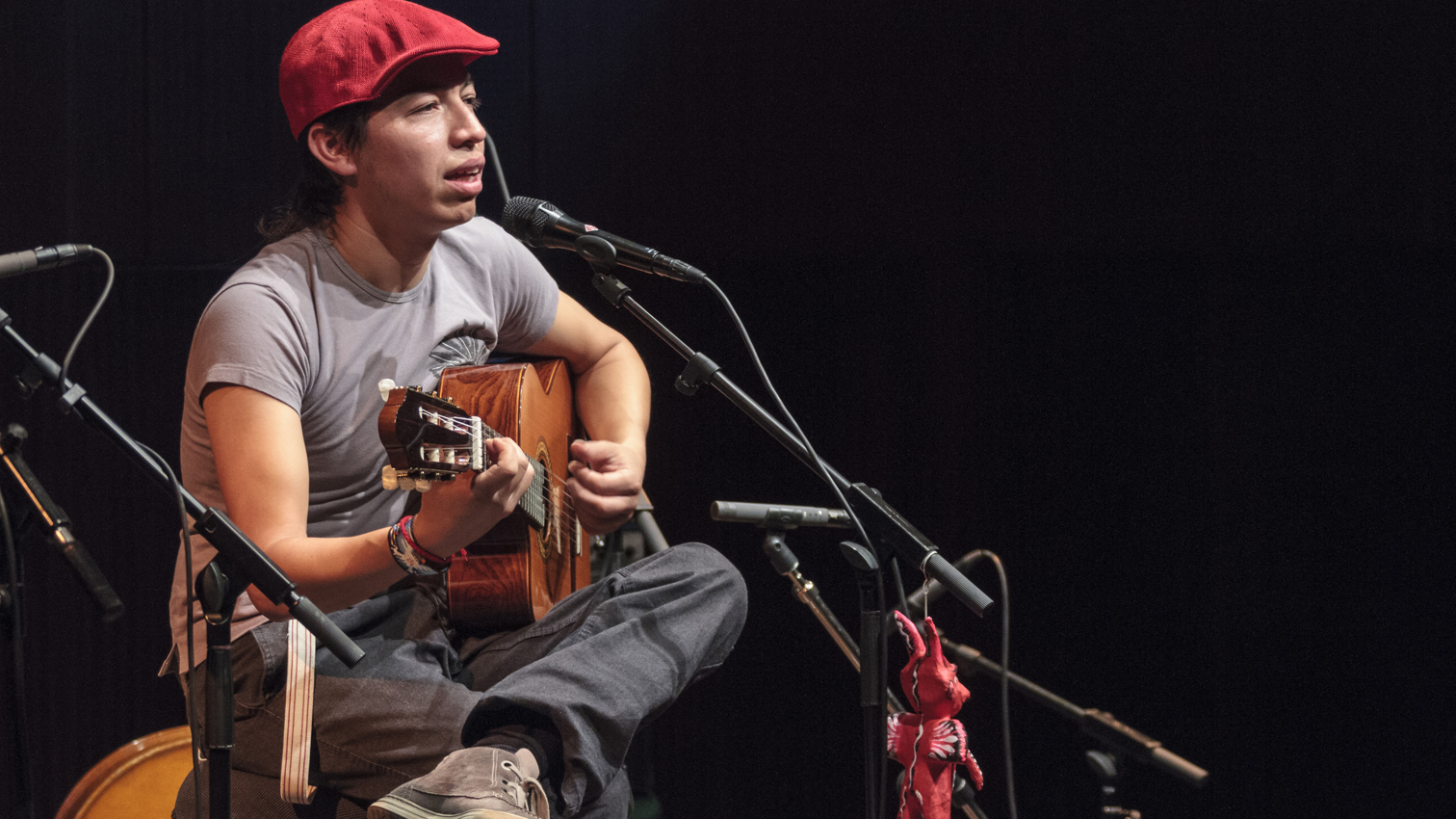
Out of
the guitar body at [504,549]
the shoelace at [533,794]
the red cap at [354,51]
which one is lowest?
the shoelace at [533,794]

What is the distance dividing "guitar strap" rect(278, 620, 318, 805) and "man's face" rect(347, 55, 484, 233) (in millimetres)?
753

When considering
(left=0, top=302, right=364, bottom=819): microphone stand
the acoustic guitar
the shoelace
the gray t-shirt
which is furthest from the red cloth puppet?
the gray t-shirt

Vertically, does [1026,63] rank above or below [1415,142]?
above

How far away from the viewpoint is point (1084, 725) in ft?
5.65

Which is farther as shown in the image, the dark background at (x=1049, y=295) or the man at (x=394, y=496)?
the dark background at (x=1049, y=295)

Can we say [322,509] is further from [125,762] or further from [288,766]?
[125,762]

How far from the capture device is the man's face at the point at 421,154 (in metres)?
1.91

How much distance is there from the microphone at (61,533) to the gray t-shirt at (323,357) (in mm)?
283

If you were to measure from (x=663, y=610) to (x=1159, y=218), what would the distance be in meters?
1.77

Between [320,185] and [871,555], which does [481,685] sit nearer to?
[871,555]

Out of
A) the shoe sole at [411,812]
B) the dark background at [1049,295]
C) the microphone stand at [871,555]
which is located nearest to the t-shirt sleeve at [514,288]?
the dark background at [1049,295]

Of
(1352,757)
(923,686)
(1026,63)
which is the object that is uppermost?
(1026,63)

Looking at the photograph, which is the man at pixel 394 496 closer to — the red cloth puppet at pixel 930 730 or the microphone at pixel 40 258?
the microphone at pixel 40 258

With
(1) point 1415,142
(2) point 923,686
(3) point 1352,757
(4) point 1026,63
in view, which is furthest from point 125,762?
(1) point 1415,142
